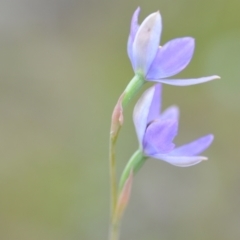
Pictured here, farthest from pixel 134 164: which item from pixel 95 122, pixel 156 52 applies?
pixel 95 122

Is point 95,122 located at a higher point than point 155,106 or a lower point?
lower

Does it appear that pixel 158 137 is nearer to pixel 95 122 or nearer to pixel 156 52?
pixel 156 52

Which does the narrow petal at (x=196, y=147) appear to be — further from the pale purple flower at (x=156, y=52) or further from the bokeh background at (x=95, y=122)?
the bokeh background at (x=95, y=122)

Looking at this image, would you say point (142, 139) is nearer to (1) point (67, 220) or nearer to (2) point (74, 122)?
(1) point (67, 220)

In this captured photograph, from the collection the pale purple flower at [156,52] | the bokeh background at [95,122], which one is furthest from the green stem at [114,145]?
the bokeh background at [95,122]

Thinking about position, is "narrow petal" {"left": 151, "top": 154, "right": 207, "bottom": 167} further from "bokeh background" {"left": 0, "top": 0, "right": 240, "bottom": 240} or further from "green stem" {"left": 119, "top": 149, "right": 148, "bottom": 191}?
"bokeh background" {"left": 0, "top": 0, "right": 240, "bottom": 240}

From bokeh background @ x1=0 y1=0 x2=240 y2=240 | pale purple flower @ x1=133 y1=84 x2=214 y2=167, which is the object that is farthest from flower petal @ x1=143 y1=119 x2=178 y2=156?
bokeh background @ x1=0 y1=0 x2=240 y2=240
